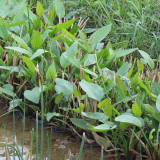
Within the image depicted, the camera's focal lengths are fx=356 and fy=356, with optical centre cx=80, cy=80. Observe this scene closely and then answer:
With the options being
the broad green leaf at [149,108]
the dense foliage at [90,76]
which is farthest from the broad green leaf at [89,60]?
the broad green leaf at [149,108]

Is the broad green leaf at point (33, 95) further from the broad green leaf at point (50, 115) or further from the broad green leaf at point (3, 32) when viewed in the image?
the broad green leaf at point (3, 32)

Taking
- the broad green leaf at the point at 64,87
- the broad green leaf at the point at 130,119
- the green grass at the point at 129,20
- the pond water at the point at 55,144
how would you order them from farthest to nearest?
1. the green grass at the point at 129,20
2. the broad green leaf at the point at 64,87
3. the pond water at the point at 55,144
4. the broad green leaf at the point at 130,119

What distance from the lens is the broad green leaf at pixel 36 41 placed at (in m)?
1.82

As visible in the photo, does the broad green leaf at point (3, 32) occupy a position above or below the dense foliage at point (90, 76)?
above

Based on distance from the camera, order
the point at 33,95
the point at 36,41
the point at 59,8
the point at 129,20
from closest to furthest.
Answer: the point at 33,95, the point at 36,41, the point at 59,8, the point at 129,20

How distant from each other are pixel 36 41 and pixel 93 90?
1.76 ft

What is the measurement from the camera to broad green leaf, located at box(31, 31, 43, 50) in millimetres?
1822

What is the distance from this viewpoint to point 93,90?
1450 millimetres

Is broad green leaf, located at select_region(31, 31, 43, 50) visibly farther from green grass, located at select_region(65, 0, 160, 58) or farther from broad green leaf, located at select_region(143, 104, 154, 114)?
broad green leaf, located at select_region(143, 104, 154, 114)

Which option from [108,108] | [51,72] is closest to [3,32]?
[51,72]

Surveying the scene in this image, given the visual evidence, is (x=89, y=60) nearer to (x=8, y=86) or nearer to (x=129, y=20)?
(x=8, y=86)

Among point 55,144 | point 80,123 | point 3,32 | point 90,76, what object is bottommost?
point 55,144

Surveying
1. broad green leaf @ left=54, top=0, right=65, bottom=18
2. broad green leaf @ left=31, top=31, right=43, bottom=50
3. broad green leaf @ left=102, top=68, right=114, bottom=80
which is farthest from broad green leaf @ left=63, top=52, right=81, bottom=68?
broad green leaf @ left=54, top=0, right=65, bottom=18

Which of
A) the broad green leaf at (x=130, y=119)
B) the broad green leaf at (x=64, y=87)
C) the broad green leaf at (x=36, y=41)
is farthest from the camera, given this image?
the broad green leaf at (x=36, y=41)
